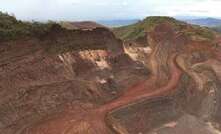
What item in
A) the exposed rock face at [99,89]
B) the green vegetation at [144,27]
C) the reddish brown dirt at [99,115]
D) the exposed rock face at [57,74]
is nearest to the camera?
the reddish brown dirt at [99,115]

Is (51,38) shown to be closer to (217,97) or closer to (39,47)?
(39,47)

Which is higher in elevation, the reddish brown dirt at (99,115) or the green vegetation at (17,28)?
the green vegetation at (17,28)

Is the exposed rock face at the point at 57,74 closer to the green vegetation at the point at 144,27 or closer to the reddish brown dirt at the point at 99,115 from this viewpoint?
Result: the reddish brown dirt at the point at 99,115

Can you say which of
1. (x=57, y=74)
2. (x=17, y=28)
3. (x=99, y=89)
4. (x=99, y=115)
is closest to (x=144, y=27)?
(x=99, y=89)

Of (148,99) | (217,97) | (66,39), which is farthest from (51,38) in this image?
(217,97)

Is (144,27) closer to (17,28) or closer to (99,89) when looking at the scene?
(99,89)

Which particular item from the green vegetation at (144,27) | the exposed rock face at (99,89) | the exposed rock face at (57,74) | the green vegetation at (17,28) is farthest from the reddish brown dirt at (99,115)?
the green vegetation at (144,27)

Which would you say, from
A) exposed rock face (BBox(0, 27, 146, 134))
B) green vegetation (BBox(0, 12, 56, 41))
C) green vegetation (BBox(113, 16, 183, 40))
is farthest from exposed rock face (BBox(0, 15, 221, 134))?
green vegetation (BBox(113, 16, 183, 40))
